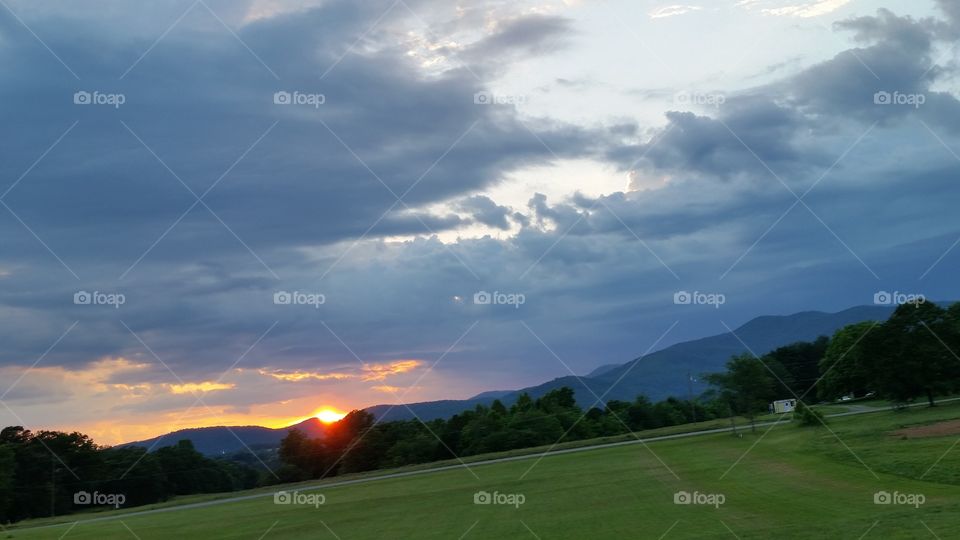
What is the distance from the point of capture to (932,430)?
43406 mm

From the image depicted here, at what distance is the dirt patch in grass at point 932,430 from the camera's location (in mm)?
41156

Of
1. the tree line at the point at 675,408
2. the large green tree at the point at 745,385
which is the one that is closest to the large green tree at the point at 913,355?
the tree line at the point at 675,408

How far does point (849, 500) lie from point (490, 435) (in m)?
66.6

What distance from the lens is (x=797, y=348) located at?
165 meters

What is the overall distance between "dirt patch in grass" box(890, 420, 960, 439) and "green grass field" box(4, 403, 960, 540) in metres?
1.12

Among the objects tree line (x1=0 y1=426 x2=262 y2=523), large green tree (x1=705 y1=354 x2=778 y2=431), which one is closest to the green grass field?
large green tree (x1=705 y1=354 x2=778 y2=431)

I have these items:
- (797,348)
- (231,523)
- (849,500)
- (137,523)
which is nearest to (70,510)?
(137,523)

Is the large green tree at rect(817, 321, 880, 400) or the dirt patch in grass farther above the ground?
the large green tree at rect(817, 321, 880, 400)

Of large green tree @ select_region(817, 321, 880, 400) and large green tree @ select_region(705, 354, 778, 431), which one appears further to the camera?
large green tree @ select_region(817, 321, 880, 400)

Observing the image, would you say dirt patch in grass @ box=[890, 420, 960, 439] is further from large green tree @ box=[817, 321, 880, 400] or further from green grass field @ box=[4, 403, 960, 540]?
large green tree @ box=[817, 321, 880, 400]

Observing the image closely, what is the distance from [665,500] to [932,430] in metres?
21.1

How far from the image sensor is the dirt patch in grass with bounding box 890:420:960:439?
1620 inches

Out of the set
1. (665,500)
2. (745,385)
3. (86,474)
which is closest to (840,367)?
(745,385)

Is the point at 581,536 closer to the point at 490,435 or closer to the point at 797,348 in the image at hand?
the point at 490,435
